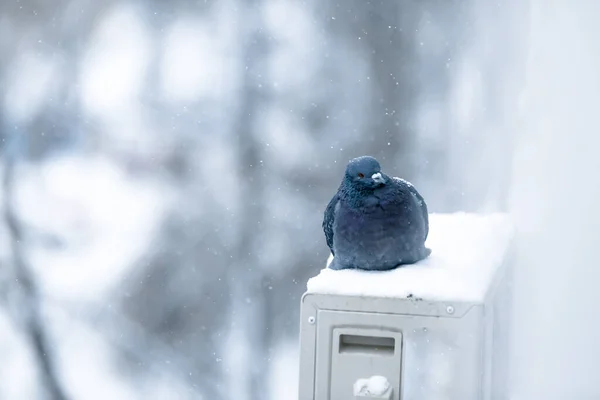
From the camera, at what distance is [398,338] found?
68.1 inches

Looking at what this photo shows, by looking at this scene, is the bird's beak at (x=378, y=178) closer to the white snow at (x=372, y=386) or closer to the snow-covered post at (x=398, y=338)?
the snow-covered post at (x=398, y=338)

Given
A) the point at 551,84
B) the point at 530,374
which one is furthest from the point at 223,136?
the point at 530,374

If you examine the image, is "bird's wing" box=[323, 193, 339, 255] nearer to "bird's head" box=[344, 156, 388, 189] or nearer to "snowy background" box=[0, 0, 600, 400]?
"bird's head" box=[344, 156, 388, 189]

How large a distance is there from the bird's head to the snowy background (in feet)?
12.0

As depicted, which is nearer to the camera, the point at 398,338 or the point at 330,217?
the point at 398,338

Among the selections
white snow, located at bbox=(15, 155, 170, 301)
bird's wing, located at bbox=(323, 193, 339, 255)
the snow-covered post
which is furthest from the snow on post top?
white snow, located at bbox=(15, 155, 170, 301)

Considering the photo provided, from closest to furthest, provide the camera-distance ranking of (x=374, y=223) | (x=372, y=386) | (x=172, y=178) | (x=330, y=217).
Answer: (x=372, y=386)
(x=374, y=223)
(x=330, y=217)
(x=172, y=178)

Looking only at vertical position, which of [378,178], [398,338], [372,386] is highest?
[378,178]

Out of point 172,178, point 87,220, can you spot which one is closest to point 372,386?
point 172,178

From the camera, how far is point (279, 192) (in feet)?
20.5

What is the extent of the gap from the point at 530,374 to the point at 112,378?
13.4 feet

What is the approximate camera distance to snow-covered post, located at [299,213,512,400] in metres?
1.70

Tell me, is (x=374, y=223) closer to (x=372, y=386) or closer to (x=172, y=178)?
(x=372, y=386)

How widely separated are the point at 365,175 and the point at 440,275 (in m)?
0.34
